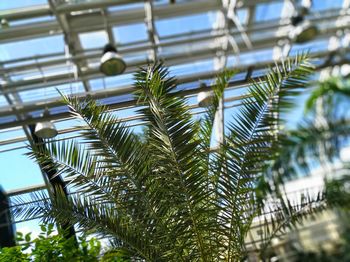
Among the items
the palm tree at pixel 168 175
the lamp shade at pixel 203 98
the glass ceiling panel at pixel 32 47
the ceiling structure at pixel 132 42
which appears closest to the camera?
the palm tree at pixel 168 175

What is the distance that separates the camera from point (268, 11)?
862cm

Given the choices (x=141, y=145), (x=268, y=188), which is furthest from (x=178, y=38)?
(x=268, y=188)

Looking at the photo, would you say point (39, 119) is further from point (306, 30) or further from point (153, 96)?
point (306, 30)

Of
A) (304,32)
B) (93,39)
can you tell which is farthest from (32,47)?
(304,32)

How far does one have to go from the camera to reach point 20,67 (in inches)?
309

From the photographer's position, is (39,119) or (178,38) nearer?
(39,119)

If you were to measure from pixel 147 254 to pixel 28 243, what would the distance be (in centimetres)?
204

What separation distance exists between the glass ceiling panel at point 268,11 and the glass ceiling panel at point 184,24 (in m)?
Answer: 0.93

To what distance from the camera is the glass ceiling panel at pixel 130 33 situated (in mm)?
8406

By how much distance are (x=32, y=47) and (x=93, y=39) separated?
3.91ft

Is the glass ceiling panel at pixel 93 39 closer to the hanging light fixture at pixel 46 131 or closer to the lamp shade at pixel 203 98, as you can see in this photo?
the hanging light fixture at pixel 46 131

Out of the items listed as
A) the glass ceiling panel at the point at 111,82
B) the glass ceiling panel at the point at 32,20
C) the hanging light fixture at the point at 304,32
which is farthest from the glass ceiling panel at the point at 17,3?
the hanging light fixture at the point at 304,32

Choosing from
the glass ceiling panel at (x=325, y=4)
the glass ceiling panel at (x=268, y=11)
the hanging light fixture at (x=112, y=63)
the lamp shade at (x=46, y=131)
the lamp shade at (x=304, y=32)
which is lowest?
the lamp shade at (x=46, y=131)

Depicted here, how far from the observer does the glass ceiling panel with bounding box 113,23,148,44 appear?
841 cm
